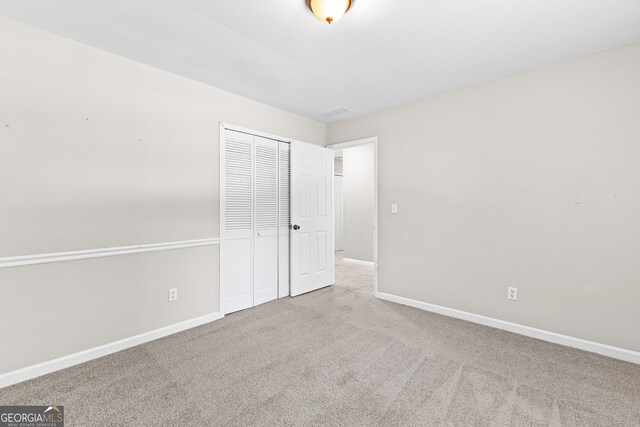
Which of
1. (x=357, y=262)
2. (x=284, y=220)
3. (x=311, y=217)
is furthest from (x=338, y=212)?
(x=284, y=220)

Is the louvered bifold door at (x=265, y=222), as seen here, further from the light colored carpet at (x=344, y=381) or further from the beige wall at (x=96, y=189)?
the light colored carpet at (x=344, y=381)

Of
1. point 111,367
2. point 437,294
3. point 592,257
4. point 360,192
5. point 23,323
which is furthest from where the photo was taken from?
point 360,192

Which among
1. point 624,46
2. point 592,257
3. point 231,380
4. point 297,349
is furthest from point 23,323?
point 624,46

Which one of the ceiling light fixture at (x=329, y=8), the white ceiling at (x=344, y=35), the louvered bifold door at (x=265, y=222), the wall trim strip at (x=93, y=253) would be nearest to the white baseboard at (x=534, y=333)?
the louvered bifold door at (x=265, y=222)

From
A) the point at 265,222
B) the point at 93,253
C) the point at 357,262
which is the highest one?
the point at 265,222

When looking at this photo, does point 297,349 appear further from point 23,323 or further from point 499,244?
point 499,244

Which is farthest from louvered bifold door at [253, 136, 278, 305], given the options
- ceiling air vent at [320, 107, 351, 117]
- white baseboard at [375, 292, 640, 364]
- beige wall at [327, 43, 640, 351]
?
white baseboard at [375, 292, 640, 364]

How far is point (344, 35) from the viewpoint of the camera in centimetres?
214

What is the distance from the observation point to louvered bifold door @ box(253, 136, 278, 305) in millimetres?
3523

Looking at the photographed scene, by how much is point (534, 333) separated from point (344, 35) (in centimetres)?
315

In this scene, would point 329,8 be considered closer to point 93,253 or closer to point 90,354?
point 93,253

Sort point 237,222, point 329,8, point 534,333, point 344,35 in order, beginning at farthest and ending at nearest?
point 237,222 < point 534,333 < point 344,35 < point 329,8

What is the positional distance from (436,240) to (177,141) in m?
3.02

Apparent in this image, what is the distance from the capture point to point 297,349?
2.45 m
